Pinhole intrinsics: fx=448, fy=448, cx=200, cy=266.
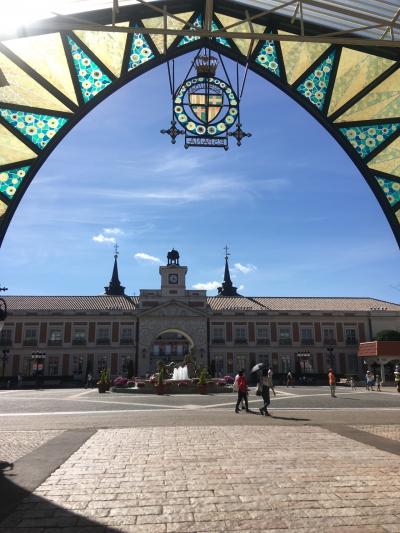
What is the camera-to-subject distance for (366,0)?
10.6 meters

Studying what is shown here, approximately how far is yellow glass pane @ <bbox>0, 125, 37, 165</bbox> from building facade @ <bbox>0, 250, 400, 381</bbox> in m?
41.5

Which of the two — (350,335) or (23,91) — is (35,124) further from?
(350,335)

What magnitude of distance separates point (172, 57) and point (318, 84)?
483cm

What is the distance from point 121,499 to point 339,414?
10.7 metres

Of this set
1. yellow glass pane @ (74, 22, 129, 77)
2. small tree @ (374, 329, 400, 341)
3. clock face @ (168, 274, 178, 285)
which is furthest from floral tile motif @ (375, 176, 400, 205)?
clock face @ (168, 274, 178, 285)

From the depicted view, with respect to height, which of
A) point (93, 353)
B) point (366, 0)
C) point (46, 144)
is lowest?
point (93, 353)

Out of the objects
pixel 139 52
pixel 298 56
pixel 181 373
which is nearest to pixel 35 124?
pixel 139 52

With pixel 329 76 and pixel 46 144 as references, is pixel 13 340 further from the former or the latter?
pixel 329 76

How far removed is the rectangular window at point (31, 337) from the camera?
52866 mm

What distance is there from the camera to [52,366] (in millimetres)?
52281

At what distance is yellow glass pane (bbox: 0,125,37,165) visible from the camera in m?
13.1

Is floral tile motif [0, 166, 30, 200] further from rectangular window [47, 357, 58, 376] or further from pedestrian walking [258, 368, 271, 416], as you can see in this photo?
rectangular window [47, 357, 58, 376]

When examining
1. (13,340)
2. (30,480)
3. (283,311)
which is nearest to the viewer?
(30,480)

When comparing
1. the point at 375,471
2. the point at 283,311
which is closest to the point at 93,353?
the point at 283,311
